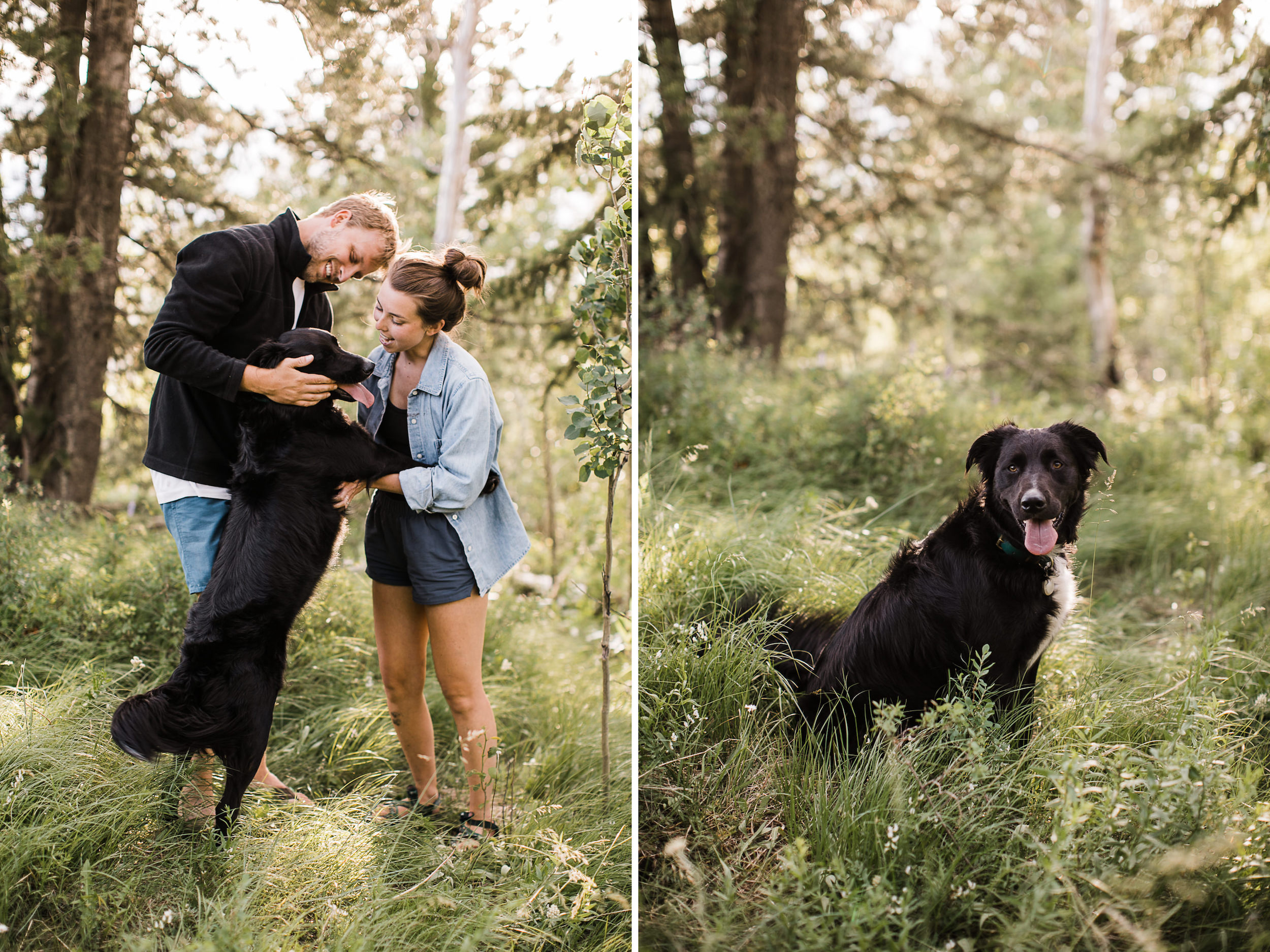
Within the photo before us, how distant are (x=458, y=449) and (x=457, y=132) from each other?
11.5 ft

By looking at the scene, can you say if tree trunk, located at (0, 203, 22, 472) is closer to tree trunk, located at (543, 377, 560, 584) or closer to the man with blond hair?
the man with blond hair

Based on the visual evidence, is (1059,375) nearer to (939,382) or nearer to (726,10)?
(939,382)

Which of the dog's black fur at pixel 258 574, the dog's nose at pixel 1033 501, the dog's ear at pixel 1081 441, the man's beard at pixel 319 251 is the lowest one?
the dog's black fur at pixel 258 574

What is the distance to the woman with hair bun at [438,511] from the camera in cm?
234

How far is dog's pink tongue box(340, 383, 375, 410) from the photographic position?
7.69 feet

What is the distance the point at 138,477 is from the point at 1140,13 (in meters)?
12.1

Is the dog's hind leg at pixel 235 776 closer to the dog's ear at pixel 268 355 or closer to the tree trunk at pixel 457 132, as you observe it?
the dog's ear at pixel 268 355

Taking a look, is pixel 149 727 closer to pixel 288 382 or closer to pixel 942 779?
pixel 288 382

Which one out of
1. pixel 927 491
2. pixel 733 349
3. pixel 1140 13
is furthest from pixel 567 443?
pixel 1140 13

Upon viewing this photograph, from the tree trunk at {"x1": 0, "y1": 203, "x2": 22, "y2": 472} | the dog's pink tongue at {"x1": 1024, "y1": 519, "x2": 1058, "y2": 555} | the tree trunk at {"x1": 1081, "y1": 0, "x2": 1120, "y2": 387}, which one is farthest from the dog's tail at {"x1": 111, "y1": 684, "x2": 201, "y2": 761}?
the tree trunk at {"x1": 1081, "y1": 0, "x2": 1120, "y2": 387}

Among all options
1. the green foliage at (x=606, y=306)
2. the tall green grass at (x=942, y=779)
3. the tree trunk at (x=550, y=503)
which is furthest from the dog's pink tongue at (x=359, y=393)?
the tree trunk at (x=550, y=503)

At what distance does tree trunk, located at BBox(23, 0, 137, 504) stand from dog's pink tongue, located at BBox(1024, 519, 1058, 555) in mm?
4172

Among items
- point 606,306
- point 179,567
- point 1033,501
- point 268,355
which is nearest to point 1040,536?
point 1033,501

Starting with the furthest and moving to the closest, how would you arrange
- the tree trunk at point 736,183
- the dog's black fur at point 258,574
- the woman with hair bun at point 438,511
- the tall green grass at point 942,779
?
the tree trunk at point 736,183
the woman with hair bun at point 438,511
the dog's black fur at point 258,574
the tall green grass at point 942,779
